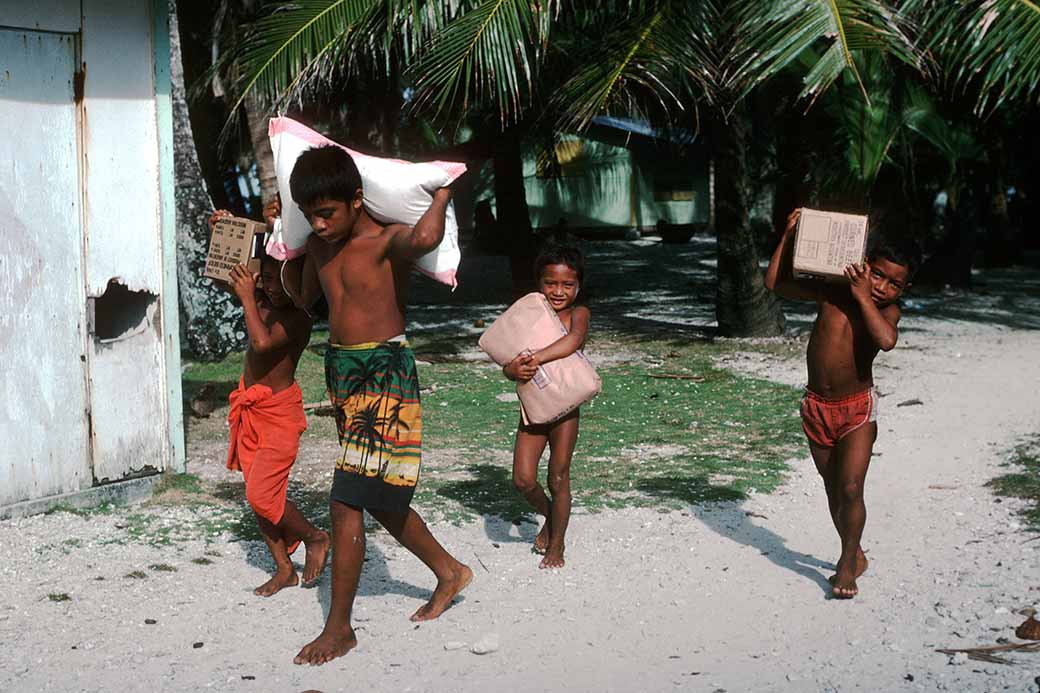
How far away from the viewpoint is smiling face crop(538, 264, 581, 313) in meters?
5.07

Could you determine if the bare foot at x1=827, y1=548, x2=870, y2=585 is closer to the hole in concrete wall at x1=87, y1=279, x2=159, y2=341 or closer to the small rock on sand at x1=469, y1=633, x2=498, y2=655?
the small rock on sand at x1=469, y1=633, x2=498, y2=655

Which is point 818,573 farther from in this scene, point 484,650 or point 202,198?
point 202,198

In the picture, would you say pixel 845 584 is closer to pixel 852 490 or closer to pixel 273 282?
pixel 852 490

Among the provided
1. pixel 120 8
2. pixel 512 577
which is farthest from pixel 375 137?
pixel 512 577

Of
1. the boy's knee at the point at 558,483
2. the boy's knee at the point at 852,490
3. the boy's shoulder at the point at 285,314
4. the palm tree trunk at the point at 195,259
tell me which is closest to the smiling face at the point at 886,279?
the boy's knee at the point at 852,490

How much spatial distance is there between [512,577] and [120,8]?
3400 millimetres

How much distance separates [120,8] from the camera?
6.23 meters

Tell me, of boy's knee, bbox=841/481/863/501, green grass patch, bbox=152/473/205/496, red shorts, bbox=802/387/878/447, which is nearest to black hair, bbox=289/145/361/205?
red shorts, bbox=802/387/878/447

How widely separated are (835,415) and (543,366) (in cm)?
112

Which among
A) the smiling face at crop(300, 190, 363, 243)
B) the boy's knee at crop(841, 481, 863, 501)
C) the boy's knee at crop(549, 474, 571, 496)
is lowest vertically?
the boy's knee at crop(549, 474, 571, 496)

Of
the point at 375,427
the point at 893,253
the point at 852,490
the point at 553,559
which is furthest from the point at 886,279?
the point at 375,427

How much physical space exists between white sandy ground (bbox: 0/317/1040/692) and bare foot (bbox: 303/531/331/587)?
0.10m

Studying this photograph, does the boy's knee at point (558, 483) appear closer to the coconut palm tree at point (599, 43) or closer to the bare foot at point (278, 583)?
the bare foot at point (278, 583)

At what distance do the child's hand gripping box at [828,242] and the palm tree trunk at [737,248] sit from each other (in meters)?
7.08
